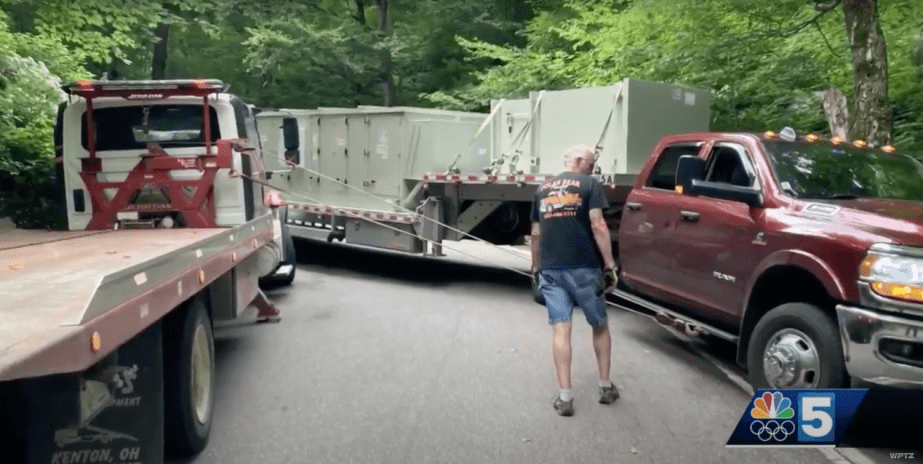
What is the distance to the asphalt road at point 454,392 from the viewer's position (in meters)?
5.12

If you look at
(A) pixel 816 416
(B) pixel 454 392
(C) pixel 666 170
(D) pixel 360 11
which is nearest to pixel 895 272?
(A) pixel 816 416

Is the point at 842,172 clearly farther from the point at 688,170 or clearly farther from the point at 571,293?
the point at 571,293

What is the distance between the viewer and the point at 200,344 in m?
5.23

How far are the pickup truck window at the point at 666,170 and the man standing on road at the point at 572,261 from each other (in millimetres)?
2112

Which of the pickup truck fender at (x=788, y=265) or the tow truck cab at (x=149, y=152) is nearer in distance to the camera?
the pickup truck fender at (x=788, y=265)

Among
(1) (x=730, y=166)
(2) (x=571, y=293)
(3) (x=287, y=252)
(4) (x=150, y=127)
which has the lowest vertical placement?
(3) (x=287, y=252)

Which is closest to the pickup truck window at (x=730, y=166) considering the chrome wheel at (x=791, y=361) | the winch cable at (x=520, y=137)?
the chrome wheel at (x=791, y=361)

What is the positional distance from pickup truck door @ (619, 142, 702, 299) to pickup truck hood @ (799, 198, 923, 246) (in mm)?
1657

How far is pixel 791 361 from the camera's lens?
218 inches

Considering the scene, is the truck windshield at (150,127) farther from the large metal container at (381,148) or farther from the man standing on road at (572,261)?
the man standing on road at (572,261)

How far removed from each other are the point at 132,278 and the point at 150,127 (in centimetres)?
544

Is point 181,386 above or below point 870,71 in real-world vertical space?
below

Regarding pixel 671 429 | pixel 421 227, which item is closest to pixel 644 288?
pixel 671 429

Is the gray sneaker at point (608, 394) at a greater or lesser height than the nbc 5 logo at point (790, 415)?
lesser
